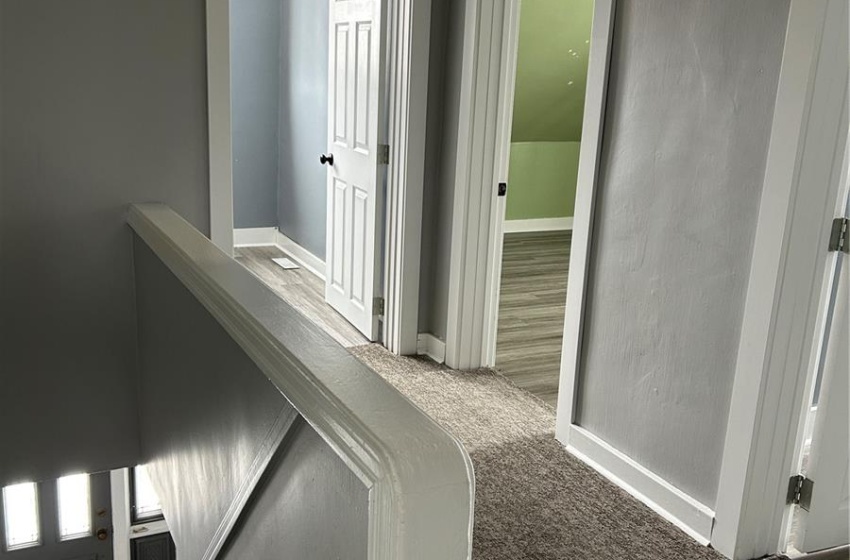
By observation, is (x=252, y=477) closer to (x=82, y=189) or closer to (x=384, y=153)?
(x=82, y=189)

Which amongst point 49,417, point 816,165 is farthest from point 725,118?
point 49,417

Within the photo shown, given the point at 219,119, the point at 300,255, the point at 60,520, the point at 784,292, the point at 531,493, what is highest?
the point at 219,119

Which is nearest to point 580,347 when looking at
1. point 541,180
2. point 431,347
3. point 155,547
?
point 431,347

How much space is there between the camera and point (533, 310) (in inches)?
194

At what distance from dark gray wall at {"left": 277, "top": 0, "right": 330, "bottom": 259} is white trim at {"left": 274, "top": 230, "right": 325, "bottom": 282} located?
40 mm

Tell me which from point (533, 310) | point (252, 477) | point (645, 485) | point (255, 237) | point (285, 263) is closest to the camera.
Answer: point (252, 477)

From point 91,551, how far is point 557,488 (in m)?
3.11

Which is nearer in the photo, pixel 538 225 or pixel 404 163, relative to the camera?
pixel 404 163

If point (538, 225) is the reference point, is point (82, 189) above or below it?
above

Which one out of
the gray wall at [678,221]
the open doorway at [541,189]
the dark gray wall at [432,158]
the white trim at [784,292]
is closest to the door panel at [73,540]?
the dark gray wall at [432,158]

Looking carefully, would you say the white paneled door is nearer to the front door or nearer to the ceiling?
the ceiling

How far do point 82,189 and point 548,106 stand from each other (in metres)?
4.37

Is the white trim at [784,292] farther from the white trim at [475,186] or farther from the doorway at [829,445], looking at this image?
the white trim at [475,186]

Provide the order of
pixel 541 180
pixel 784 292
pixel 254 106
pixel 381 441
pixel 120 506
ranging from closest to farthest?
1. pixel 381 441
2. pixel 784 292
3. pixel 120 506
4. pixel 254 106
5. pixel 541 180
